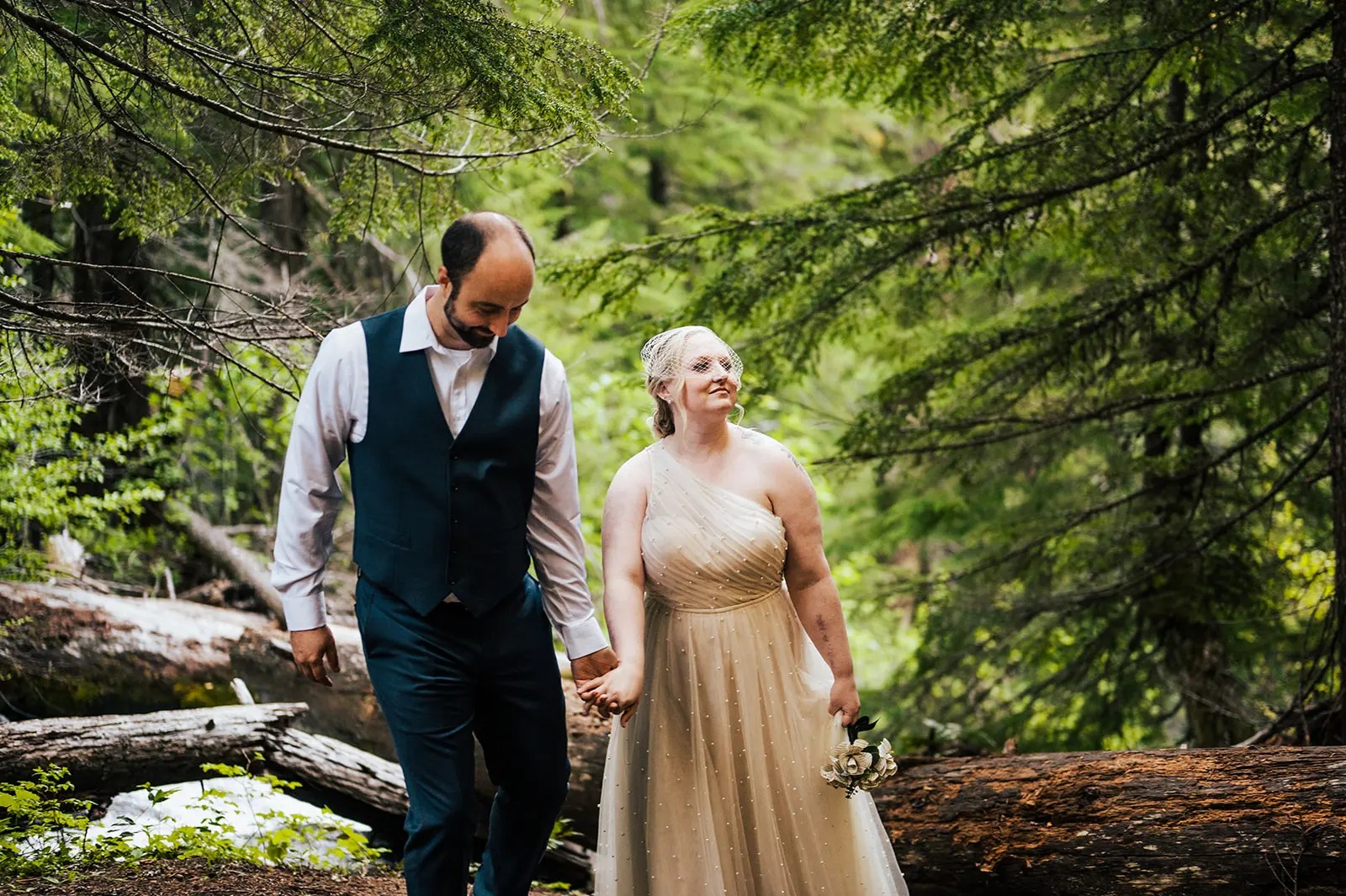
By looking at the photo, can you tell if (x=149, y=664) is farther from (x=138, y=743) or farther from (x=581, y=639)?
(x=581, y=639)

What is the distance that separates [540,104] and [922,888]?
3.49 meters

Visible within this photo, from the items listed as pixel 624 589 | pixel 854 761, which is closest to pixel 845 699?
pixel 854 761

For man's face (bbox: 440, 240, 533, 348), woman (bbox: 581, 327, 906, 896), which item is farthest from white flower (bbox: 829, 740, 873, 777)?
man's face (bbox: 440, 240, 533, 348)

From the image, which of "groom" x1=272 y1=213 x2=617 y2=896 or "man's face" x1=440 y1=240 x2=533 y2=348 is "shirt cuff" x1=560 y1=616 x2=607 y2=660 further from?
"man's face" x1=440 y1=240 x2=533 y2=348

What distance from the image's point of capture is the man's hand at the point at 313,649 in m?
3.44

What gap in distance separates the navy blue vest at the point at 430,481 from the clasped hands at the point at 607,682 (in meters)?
0.40

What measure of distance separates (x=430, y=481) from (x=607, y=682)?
0.87 metres

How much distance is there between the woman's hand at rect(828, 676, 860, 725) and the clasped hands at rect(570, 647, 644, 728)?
758 mm

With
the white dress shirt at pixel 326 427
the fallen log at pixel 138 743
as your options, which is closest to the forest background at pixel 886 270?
the white dress shirt at pixel 326 427

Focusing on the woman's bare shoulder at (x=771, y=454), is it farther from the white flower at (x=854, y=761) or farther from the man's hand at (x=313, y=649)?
the man's hand at (x=313, y=649)

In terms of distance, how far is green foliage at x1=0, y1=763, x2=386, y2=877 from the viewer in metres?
4.49

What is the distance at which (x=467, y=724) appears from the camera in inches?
136

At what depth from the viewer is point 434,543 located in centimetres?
334

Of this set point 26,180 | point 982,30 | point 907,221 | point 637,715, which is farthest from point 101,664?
point 982,30
